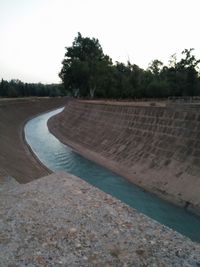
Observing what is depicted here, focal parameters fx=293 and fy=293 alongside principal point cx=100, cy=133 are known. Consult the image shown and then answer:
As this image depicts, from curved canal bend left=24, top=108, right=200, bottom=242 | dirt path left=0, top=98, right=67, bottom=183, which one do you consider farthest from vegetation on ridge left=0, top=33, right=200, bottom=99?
curved canal bend left=24, top=108, right=200, bottom=242

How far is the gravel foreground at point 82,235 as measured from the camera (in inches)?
496

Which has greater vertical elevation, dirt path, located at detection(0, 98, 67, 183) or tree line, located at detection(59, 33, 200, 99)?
tree line, located at detection(59, 33, 200, 99)

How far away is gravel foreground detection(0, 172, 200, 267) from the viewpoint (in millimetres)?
12594

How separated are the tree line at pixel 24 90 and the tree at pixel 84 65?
48540 mm

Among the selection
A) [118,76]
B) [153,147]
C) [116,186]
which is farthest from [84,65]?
[116,186]

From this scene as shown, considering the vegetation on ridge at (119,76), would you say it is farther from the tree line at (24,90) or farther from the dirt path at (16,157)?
Result: the tree line at (24,90)

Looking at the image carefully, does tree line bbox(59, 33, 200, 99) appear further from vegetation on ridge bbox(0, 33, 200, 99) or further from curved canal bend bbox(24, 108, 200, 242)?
curved canal bend bbox(24, 108, 200, 242)

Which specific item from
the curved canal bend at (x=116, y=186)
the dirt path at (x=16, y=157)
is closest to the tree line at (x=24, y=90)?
the dirt path at (x=16, y=157)

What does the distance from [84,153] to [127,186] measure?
590 inches

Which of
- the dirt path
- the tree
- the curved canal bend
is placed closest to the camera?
the curved canal bend

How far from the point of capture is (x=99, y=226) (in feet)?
49.8

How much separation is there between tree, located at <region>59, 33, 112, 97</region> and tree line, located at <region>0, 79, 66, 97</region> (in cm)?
4854

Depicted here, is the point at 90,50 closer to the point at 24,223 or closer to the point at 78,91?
the point at 78,91

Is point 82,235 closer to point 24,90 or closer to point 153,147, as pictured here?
point 153,147
